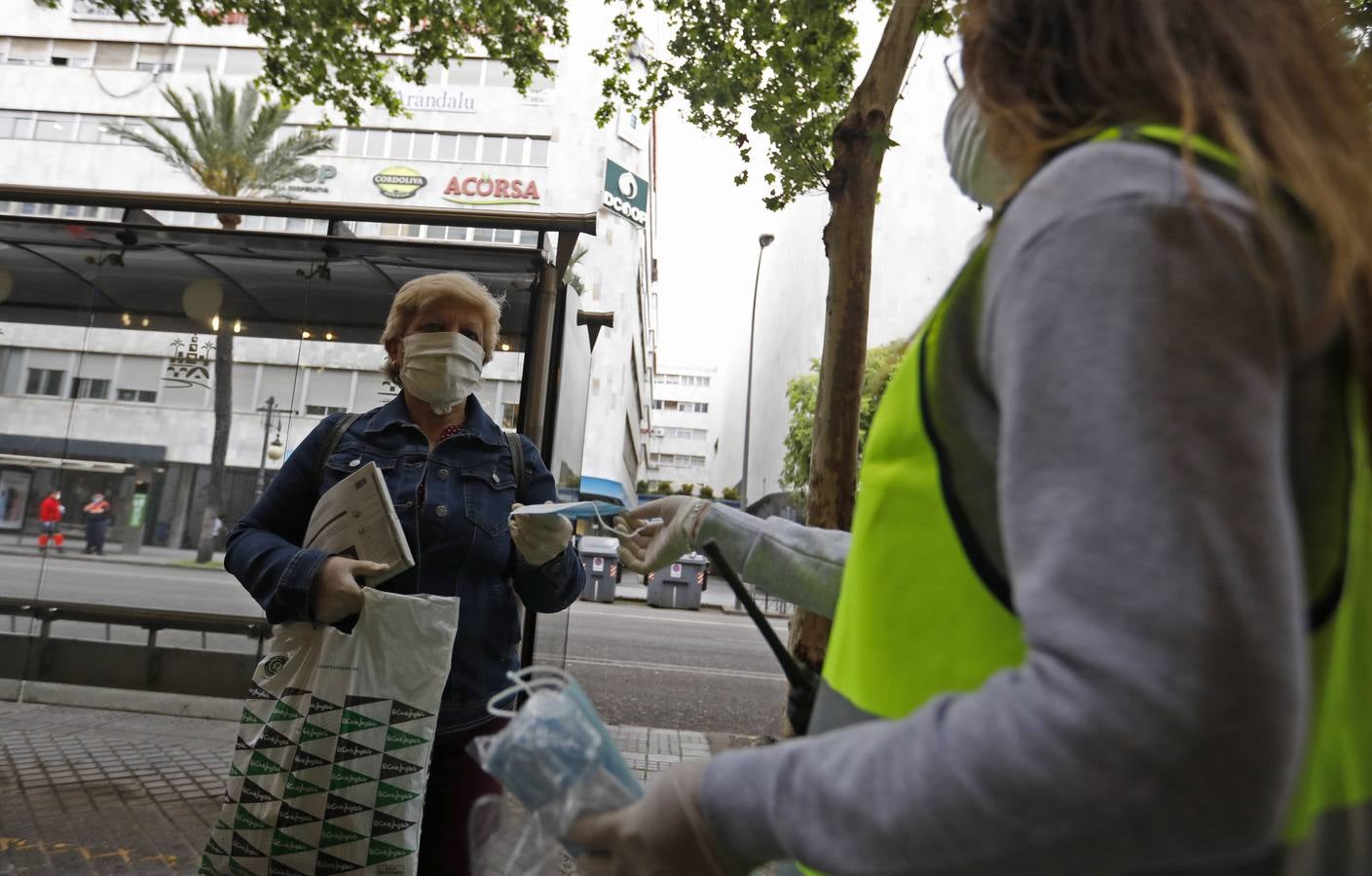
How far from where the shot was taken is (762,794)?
2.07ft

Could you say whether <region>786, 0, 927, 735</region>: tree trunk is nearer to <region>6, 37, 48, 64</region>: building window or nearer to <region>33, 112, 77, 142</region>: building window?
<region>33, 112, 77, 142</region>: building window

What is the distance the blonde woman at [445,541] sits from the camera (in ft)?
7.34

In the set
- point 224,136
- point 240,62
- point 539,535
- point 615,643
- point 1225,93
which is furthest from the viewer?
point 240,62

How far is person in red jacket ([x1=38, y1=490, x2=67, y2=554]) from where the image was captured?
19.9ft

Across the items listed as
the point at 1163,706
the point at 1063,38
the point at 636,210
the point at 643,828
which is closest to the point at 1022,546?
the point at 1163,706

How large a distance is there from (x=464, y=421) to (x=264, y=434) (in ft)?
14.3

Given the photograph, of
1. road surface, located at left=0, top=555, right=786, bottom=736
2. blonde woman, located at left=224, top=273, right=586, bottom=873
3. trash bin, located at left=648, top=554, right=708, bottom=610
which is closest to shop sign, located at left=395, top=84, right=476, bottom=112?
trash bin, located at left=648, top=554, right=708, bottom=610

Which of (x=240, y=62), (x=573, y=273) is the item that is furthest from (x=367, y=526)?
(x=240, y=62)

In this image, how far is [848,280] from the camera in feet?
15.4

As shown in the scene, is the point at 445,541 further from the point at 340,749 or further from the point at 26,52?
the point at 26,52

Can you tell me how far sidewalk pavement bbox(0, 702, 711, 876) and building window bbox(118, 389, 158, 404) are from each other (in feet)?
7.48

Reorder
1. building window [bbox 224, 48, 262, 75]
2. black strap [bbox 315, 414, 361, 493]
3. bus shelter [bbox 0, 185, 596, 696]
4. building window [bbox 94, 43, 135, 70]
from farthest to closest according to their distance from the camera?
building window [bbox 224, 48, 262, 75] < building window [bbox 94, 43, 135, 70] < bus shelter [bbox 0, 185, 596, 696] < black strap [bbox 315, 414, 361, 493]

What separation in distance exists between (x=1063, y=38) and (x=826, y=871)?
0.70m

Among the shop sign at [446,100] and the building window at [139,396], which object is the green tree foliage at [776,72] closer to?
the building window at [139,396]
